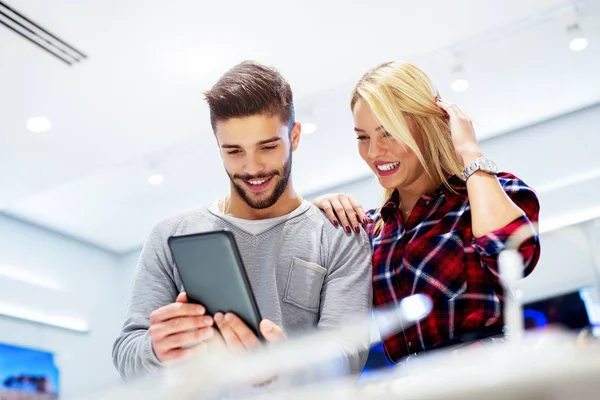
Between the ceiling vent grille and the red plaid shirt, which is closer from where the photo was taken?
the red plaid shirt

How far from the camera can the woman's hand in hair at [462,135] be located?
3.98ft

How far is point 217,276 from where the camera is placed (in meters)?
0.74

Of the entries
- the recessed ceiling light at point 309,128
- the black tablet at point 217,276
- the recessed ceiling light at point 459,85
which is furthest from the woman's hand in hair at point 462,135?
the recessed ceiling light at point 309,128

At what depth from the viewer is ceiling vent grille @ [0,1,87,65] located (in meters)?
2.52

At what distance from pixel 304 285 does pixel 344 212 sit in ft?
0.74

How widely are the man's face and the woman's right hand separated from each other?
13 cm

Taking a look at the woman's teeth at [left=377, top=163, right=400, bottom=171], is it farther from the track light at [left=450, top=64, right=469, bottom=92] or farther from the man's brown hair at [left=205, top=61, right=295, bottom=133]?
the track light at [left=450, top=64, right=469, bottom=92]

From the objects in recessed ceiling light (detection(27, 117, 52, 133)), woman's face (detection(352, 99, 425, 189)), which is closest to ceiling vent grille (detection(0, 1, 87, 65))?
recessed ceiling light (detection(27, 117, 52, 133))

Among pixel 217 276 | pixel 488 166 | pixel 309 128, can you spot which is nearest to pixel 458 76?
pixel 309 128

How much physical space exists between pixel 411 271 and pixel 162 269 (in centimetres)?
44

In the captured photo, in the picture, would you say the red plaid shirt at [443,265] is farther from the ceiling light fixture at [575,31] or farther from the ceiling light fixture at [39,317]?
the ceiling light fixture at [39,317]

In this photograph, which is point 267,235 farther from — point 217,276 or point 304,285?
point 217,276

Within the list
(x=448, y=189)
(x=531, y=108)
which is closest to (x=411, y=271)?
(x=448, y=189)

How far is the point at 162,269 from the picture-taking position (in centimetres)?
114
